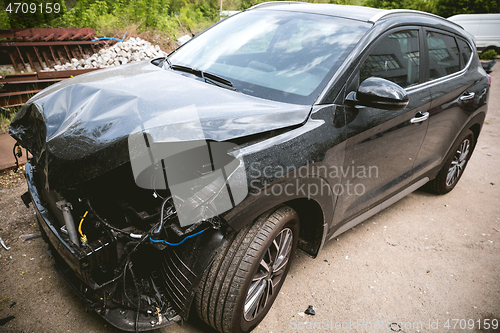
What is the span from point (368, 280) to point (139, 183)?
6.45 ft

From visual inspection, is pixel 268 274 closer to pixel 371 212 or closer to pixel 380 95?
pixel 371 212

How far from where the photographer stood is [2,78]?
17.2 feet

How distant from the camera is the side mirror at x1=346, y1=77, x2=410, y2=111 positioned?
6.48 feet

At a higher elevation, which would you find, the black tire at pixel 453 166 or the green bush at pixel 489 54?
the black tire at pixel 453 166

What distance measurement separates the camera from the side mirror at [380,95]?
1.98 metres

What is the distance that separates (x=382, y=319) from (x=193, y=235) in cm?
157

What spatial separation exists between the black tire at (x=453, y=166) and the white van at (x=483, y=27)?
1568 centimetres

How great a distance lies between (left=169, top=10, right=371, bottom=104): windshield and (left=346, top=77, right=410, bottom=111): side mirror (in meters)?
0.23

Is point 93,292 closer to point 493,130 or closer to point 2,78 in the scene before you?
point 2,78

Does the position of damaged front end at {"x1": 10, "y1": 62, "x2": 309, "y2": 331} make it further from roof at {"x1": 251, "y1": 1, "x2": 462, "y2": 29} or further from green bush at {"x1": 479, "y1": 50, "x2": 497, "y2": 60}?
green bush at {"x1": 479, "y1": 50, "x2": 497, "y2": 60}

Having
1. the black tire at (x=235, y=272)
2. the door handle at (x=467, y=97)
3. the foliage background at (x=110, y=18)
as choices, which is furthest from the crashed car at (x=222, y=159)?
the foliage background at (x=110, y=18)

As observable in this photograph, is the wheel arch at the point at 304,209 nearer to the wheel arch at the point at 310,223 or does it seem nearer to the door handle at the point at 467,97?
the wheel arch at the point at 310,223

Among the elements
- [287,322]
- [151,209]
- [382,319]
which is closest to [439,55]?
[382,319]

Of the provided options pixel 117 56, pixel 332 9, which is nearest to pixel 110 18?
pixel 117 56
